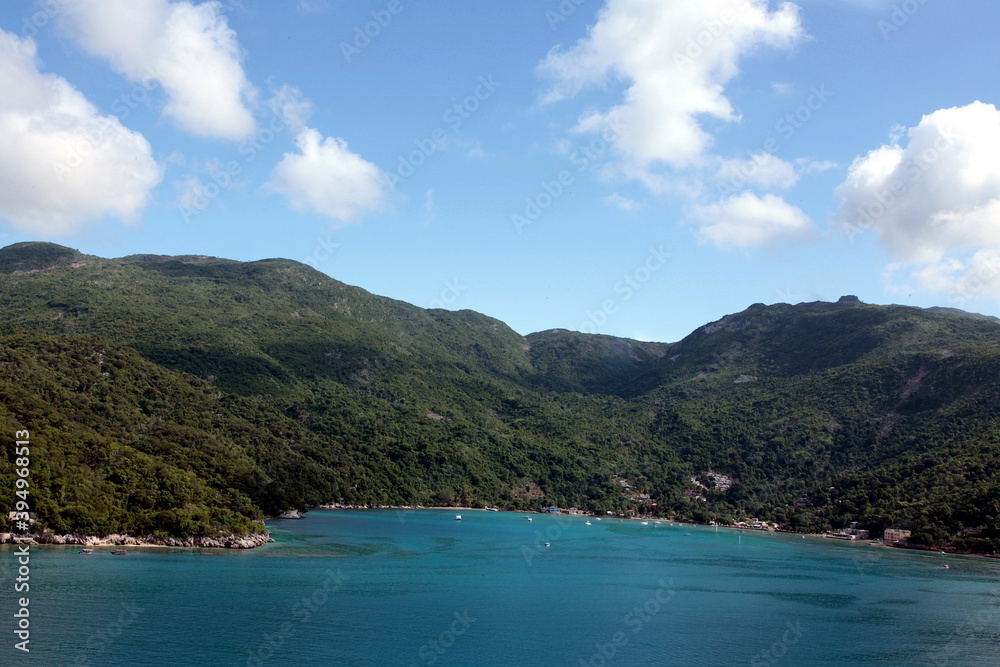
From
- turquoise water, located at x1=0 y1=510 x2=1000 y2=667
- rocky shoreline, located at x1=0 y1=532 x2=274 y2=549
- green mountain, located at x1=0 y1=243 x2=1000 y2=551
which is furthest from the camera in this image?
green mountain, located at x1=0 y1=243 x2=1000 y2=551

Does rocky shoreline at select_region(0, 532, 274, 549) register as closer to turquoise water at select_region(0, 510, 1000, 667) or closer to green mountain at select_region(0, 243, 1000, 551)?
green mountain at select_region(0, 243, 1000, 551)

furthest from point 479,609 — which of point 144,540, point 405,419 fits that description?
point 405,419

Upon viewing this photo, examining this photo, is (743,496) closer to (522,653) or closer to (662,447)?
(662,447)

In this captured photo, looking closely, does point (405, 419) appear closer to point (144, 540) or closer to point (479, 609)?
point (144, 540)

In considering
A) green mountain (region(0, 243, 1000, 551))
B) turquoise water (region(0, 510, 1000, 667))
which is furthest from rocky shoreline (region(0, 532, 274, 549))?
turquoise water (region(0, 510, 1000, 667))

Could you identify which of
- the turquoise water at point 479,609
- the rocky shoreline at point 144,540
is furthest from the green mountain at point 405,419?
the turquoise water at point 479,609

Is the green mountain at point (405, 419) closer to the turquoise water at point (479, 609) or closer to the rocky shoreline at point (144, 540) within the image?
the rocky shoreline at point (144, 540)

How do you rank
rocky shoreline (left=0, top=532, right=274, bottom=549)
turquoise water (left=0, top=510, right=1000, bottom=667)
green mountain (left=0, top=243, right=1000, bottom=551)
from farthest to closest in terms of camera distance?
green mountain (left=0, top=243, right=1000, bottom=551), rocky shoreline (left=0, top=532, right=274, bottom=549), turquoise water (left=0, top=510, right=1000, bottom=667)
